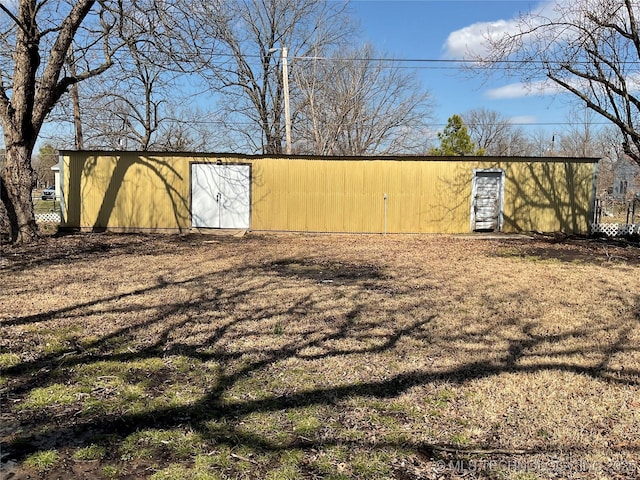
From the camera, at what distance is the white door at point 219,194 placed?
13.3 meters

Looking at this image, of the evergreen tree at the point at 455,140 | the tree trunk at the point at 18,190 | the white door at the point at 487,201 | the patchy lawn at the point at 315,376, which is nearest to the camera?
the patchy lawn at the point at 315,376

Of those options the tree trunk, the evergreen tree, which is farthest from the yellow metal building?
the evergreen tree

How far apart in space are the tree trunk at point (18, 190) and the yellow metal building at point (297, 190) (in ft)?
11.1

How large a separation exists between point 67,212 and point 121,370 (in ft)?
37.5

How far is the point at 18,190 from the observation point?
31.5ft

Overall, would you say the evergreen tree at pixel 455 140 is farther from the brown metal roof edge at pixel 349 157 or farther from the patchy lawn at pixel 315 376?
the patchy lawn at pixel 315 376

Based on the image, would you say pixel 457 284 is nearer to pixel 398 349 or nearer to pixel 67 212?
pixel 398 349

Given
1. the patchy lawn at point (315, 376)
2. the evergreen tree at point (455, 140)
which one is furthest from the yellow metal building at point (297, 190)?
the evergreen tree at point (455, 140)

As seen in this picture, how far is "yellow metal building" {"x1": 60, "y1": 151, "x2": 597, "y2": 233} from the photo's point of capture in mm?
13109

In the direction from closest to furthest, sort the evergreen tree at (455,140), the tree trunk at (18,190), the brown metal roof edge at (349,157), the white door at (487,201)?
the tree trunk at (18,190), the brown metal roof edge at (349,157), the white door at (487,201), the evergreen tree at (455,140)

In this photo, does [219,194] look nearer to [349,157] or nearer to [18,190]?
[349,157]

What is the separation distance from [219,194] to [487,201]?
7909 mm

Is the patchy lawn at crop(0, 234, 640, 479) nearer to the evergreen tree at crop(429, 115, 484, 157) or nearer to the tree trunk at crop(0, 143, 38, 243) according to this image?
the tree trunk at crop(0, 143, 38, 243)

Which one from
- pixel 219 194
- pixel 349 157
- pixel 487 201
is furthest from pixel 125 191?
pixel 487 201
